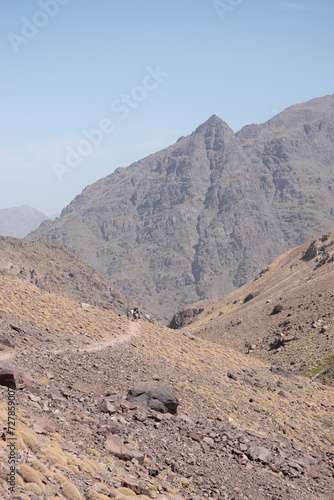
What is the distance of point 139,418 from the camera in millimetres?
21203

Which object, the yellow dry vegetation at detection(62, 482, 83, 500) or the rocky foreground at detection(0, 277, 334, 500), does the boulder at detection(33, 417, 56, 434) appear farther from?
the yellow dry vegetation at detection(62, 482, 83, 500)

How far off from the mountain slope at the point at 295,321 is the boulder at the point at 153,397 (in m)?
26.9

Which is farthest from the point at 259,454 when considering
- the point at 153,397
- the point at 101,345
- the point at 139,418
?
the point at 101,345

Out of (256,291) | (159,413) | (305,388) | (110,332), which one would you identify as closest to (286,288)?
(256,291)

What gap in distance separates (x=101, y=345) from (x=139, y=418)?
9451 millimetres

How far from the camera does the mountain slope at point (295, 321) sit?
5569 cm

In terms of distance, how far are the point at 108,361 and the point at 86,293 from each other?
126m

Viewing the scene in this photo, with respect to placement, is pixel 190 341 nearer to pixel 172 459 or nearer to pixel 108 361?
pixel 108 361

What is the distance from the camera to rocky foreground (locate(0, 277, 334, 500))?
14.7m

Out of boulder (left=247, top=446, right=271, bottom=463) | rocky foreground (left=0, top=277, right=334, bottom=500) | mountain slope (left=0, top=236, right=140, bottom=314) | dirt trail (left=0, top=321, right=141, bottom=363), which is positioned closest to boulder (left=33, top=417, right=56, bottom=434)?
rocky foreground (left=0, top=277, right=334, bottom=500)

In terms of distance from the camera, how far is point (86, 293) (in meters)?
151

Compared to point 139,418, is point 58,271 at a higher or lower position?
higher

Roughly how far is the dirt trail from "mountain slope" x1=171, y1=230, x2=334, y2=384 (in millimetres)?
21006

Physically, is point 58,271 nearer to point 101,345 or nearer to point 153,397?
point 101,345
